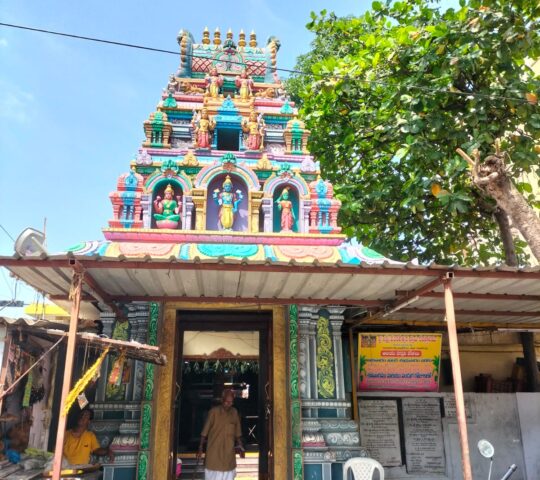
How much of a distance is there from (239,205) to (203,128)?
1.47 meters

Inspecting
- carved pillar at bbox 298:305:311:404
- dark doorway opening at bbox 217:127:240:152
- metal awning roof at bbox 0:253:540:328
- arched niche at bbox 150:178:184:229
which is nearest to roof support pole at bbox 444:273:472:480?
metal awning roof at bbox 0:253:540:328

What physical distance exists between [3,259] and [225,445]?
12.5ft

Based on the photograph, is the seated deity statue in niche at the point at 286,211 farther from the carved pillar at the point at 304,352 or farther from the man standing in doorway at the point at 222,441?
the man standing in doorway at the point at 222,441

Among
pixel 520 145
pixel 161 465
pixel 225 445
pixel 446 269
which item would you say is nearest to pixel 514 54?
pixel 520 145

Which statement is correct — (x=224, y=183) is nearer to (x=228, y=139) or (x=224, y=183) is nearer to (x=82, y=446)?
(x=228, y=139)

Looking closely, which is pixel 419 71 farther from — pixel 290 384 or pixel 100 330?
pixel 100 330

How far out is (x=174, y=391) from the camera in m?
6.90

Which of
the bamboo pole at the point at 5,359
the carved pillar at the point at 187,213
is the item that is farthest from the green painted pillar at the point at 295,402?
the bamboo pole at the point at 5,359

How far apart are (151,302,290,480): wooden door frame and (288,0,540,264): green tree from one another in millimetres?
3666

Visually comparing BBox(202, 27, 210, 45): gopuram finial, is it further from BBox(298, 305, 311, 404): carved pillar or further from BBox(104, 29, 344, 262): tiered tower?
BBox(298, 305, 311, 404): carved pillar

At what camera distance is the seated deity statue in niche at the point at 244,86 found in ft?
29.6

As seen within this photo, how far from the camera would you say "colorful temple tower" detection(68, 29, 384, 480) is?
6672 millimetres

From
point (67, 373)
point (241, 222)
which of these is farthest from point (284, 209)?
point (67, 373)

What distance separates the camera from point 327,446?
22.2ft
